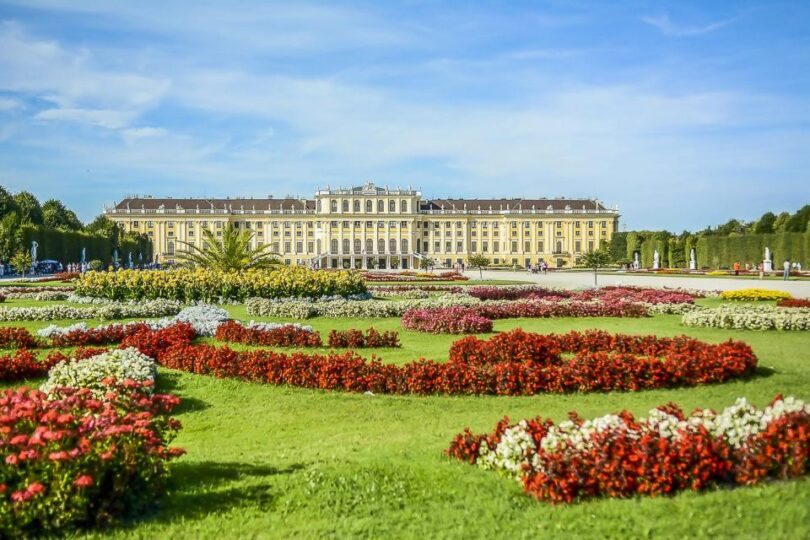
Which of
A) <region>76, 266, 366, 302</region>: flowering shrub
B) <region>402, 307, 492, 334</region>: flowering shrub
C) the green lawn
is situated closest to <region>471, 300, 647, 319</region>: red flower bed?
<region>402, 307, 492, 334</region>: flowering shrub

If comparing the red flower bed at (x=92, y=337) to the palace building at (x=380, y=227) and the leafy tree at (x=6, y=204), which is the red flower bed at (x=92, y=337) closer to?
the leafy tree at (x=6, y=204)

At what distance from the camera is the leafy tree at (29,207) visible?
5459cm

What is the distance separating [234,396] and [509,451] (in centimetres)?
371

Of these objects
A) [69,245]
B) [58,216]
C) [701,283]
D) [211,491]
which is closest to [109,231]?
[58,216]

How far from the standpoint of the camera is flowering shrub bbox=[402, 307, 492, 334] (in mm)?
11258

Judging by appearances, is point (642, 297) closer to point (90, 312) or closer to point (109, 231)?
point (90, 312)

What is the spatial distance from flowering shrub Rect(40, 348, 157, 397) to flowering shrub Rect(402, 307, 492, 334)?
5.21 meters

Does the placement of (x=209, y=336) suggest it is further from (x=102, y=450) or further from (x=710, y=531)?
(x=710, y=531)

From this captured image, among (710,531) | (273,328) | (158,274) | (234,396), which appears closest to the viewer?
(710,531)

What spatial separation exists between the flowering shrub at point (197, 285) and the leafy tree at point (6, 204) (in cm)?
3943

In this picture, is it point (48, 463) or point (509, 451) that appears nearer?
point (48, 463)

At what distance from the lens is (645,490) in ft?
12.1

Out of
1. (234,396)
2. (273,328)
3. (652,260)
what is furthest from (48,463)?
(652,260)

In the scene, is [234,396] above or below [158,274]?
below
